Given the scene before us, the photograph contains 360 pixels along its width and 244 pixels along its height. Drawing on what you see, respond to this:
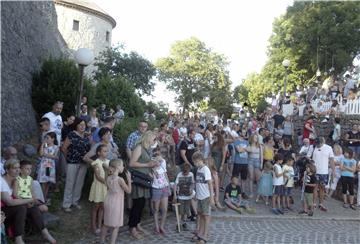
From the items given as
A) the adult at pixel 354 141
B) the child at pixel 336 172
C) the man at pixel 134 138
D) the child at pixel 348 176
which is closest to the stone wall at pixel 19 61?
the man at pixel 134 138

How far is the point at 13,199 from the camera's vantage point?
21.9ft

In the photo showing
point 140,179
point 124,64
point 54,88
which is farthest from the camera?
point 124,64

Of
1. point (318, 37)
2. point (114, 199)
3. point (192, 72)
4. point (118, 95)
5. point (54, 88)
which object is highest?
point (192, 72)

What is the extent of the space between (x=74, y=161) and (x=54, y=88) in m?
7.36

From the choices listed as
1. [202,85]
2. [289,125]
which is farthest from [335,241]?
[202,85]

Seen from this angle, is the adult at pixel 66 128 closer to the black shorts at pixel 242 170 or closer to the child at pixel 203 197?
the child at pixel 203 197

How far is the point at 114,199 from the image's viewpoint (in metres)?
7.32

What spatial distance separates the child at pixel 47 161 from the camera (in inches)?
340

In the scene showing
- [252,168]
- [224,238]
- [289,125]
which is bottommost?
[224,238]

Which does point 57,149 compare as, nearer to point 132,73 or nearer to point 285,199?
point 285,199

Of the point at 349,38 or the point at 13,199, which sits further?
the point at 349,38

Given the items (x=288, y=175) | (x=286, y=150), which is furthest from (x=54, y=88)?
(x=288, y=175)

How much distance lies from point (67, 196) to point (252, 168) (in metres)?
5.61

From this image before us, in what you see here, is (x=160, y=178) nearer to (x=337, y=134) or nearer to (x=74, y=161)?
(x=74, y=161)
